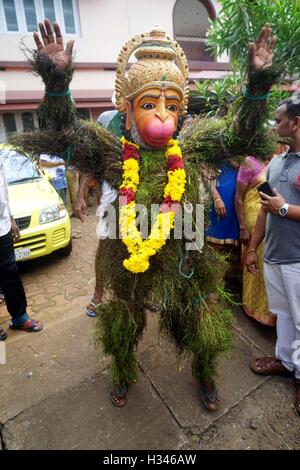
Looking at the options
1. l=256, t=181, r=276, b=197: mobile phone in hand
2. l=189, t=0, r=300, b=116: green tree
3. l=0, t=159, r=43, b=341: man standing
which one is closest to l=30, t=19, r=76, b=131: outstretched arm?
l=189, t=0, r=300, b=116: green tree

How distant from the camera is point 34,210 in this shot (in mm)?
3688

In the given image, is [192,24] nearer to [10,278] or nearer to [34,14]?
[34,14]

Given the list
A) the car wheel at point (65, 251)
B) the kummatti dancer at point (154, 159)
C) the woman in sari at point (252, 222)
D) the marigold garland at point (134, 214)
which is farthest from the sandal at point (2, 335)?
the woman in sari at point (252, 222)

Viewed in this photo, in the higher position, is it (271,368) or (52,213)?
(52,213)

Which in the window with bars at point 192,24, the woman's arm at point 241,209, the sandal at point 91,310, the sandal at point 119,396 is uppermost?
the window with bars at point 192,24

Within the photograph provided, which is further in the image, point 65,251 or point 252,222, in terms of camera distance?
point 65,251

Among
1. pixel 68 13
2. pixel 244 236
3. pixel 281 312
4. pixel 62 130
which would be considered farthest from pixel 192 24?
pixel 281 312

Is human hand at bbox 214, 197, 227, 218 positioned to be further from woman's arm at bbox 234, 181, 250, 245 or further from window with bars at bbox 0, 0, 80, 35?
window with bars at bbox 0, 0, 80, 35

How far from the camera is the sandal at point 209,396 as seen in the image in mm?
1998

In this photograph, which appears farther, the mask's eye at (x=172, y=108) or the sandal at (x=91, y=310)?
the sandal at (x=91, y=310)

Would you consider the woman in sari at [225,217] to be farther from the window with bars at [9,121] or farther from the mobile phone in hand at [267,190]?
the window with bars at [9,121]

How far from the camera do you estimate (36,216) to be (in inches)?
145

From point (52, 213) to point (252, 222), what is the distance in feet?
8.09

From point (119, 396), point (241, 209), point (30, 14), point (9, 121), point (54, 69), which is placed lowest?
point (119, 396)
